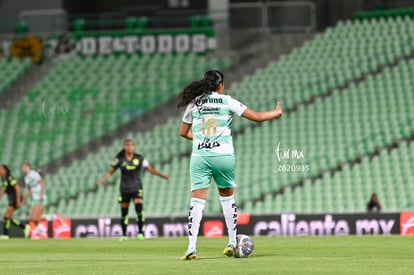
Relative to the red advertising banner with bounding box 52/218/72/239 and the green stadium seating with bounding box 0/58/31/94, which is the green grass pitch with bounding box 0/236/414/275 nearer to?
the red advertising banner with bounding box 52/218/72/239

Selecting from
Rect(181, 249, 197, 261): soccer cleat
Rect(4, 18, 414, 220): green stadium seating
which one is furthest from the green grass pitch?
Rect(4, 18, 414, 220): green stadium seating

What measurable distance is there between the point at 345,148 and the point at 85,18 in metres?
15.1

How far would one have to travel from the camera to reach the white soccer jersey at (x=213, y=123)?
13.1 metres

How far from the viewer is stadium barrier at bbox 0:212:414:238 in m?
22.6

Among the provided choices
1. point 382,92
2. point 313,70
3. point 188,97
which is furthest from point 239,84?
point 188,97

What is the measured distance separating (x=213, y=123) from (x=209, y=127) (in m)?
0.07

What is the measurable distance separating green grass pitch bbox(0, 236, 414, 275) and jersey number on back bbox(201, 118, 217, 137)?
61.6 inches

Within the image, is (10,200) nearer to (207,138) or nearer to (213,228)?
(213,228)

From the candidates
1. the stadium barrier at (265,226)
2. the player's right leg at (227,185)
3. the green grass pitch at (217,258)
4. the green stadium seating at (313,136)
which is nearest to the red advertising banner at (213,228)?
the stadium barrier at (265,226)

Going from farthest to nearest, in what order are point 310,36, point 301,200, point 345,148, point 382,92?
point 310,36 < point 382,92 < point 345,148 < point 301,200

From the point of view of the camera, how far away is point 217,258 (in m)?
13.4

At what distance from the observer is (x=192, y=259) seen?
13094mm

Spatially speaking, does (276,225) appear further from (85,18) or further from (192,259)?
(85,18)

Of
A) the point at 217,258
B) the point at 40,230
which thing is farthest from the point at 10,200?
the point at 217,258
